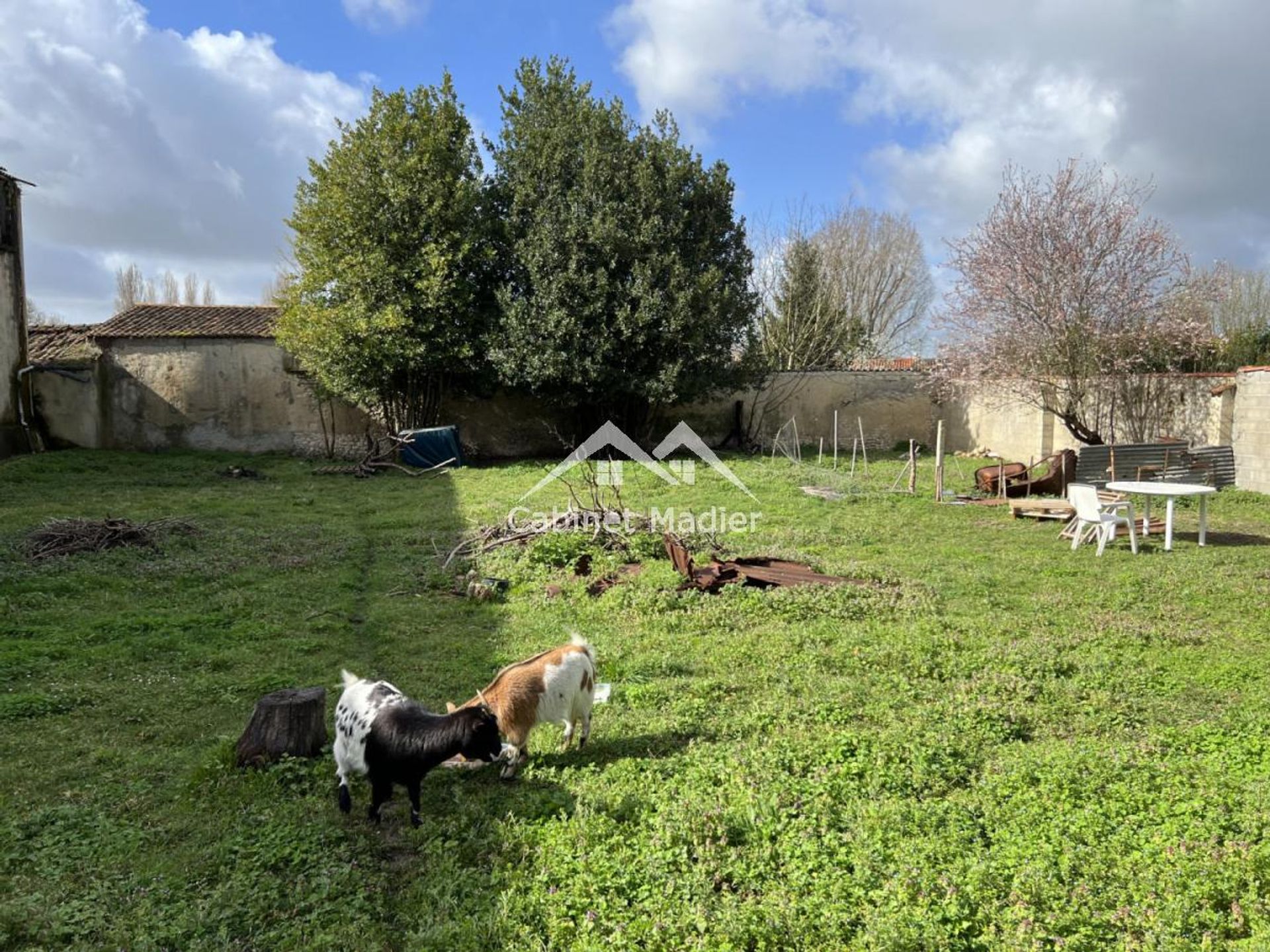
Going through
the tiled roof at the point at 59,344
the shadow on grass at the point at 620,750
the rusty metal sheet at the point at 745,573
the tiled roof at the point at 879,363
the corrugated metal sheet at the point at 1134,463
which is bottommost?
the shadow on grass at the point at 620,750

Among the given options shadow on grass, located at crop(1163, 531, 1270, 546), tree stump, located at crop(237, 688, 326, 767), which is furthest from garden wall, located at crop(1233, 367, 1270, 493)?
tree stump, located at crop(237, 688, 326, 767)

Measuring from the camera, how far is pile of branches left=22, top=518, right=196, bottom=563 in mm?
8156

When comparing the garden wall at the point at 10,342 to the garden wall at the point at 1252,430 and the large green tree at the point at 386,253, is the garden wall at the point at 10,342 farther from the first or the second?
the garden wall at the point at 1252,430

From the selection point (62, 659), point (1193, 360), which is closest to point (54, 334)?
point (62, 659)

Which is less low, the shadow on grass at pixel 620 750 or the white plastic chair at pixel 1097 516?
the white plastic chair at pixel 1097 516

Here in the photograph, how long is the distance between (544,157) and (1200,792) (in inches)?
667

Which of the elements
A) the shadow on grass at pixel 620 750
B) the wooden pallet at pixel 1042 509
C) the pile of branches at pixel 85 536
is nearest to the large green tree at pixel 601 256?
the wooden pallet at pixel 1042 509

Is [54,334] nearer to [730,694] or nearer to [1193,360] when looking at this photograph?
[730,694]

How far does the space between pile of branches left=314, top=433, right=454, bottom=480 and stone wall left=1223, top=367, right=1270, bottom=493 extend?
14173mm

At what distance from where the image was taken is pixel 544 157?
17.5 meters

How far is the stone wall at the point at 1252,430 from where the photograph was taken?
479 inches

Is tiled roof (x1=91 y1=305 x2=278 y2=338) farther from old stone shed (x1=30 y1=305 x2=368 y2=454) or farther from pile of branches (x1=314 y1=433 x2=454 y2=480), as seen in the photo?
pile of branches (x1=314 y1=433 x2=454 y2=480)

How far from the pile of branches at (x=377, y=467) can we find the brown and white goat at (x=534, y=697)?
12567mm

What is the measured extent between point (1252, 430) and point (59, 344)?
24.0m
